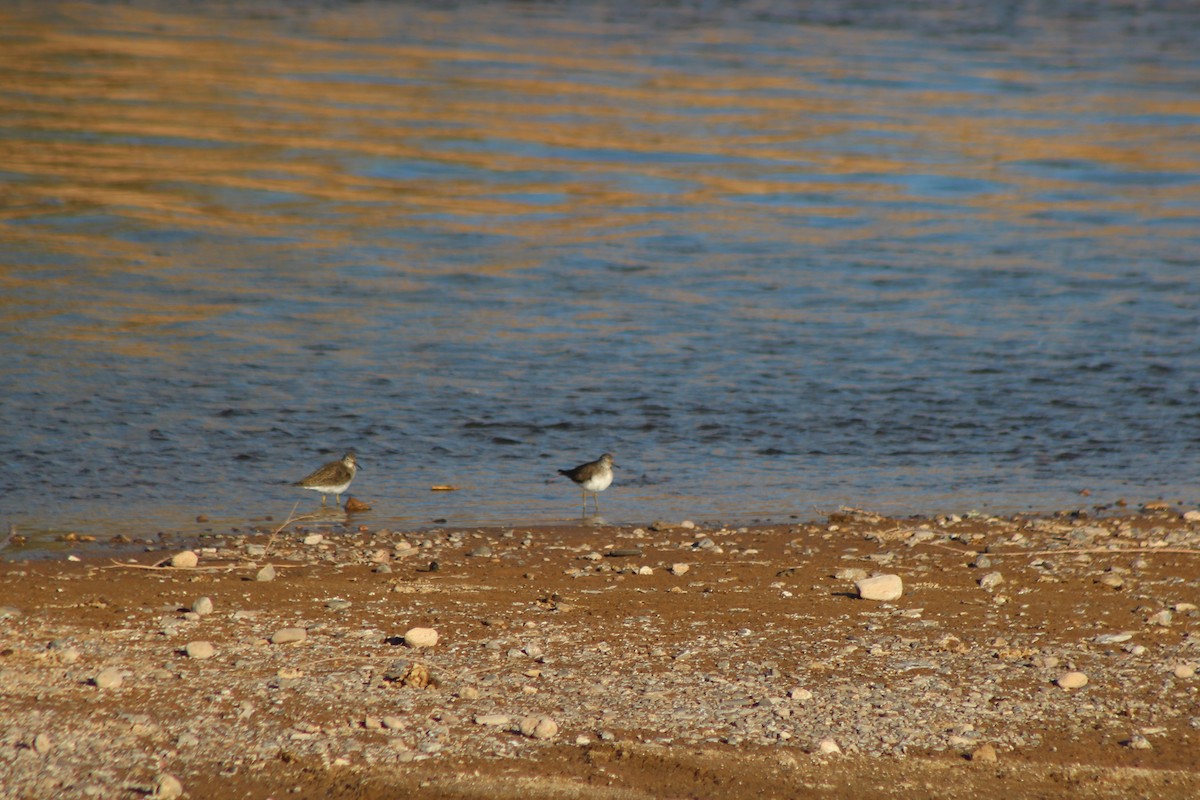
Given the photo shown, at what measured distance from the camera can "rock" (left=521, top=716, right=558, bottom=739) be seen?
504cm

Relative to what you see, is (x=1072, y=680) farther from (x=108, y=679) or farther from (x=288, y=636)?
(x=108, y=679)

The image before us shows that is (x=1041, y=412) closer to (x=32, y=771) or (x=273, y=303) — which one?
(x=273, y=303)

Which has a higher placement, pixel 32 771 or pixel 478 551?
pixel 32 771

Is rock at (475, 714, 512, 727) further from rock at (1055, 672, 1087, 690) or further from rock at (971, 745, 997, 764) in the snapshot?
rock at (1055, 672, 1087, 690)

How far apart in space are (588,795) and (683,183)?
1666 cm

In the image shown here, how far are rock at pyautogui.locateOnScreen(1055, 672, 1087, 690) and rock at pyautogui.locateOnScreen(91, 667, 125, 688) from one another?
3.40m

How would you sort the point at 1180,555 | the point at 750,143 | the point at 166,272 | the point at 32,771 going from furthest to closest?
the point at 750,143 → the point at 166,272 → the point at 1180,555 → the point at 32,771

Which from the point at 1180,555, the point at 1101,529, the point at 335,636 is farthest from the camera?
the point at 1101,529

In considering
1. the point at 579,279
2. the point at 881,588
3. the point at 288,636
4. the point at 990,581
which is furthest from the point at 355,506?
the point at 579,279

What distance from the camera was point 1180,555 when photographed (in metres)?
7.51

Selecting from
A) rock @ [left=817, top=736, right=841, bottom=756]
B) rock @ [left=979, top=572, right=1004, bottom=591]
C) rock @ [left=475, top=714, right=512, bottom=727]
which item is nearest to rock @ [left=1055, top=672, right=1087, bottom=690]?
rock @ [left=817, top=736, right=841, bottom=756]

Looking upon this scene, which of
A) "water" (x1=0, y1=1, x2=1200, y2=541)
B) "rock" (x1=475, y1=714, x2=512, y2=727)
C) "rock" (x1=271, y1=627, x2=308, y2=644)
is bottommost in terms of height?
"water" (x1=0, y1=1, x2=1200, y2=541)

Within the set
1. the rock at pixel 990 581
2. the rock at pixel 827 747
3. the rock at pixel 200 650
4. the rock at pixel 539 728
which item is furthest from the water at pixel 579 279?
the rock at pixel 827 747

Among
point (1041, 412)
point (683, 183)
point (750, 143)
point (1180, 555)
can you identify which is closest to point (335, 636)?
point (1180, 555)
